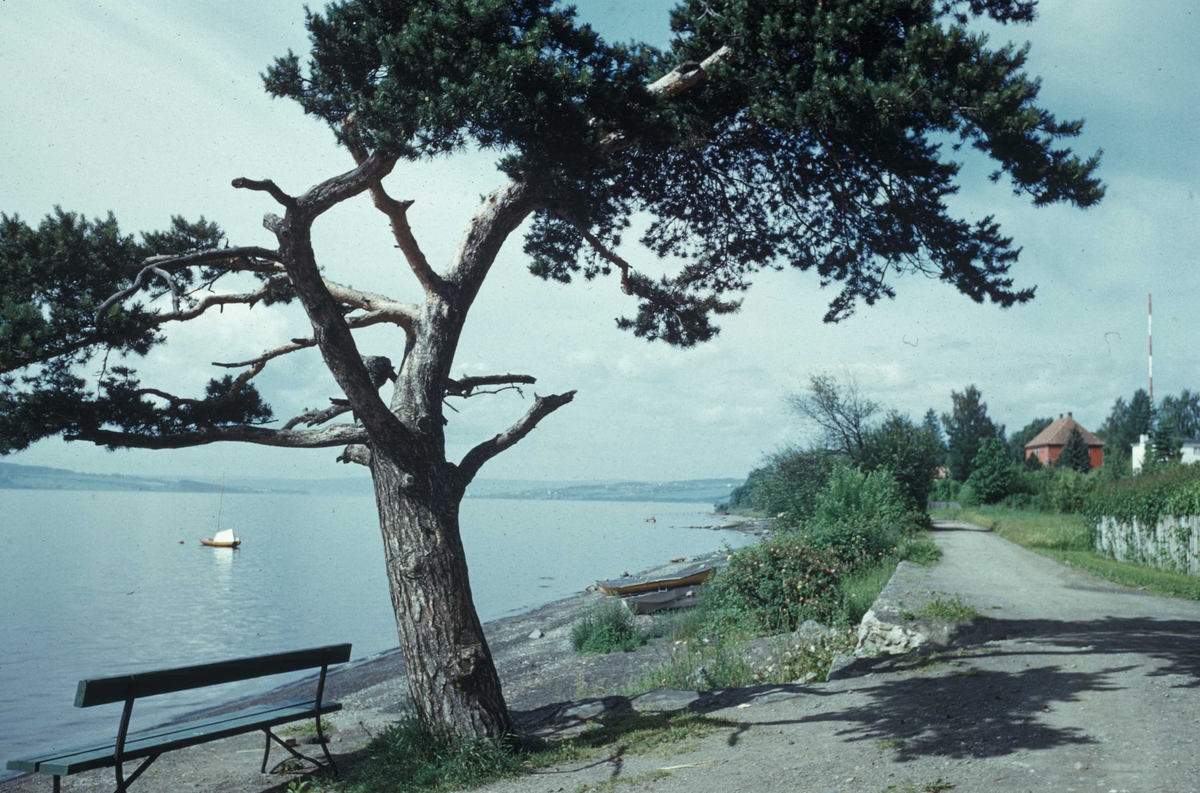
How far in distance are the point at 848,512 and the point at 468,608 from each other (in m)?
14.1

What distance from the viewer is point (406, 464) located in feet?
24.1

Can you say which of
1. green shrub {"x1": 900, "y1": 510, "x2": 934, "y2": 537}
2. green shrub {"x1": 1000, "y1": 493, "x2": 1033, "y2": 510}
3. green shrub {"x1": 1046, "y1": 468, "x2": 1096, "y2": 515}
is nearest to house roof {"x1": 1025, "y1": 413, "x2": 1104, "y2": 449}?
green shrub {"x1": 1000, "y1": 493, "x2": 1033, "y2": 510}

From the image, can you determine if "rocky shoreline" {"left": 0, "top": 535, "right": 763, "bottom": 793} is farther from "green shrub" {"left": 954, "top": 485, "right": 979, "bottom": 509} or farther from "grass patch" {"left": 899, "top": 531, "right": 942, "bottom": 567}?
"green shrub" {"left": 954, "top": 485, "right": 979, "bottom": 509}

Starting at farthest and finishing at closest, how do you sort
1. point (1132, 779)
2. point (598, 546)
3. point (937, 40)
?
point (598, 546) → point (937, 40) → point (1132, 779)

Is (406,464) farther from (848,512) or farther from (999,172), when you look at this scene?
(848,512)

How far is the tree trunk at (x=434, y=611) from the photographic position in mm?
7117

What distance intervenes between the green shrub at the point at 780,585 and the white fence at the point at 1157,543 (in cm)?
827

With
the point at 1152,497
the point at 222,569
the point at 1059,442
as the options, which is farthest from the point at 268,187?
the point at 1059,442

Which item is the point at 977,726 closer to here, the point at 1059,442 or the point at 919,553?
the point at 919,553

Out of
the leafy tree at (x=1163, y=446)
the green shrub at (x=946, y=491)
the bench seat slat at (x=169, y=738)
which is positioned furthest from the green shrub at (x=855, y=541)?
the green shrub at (x=946, y=491)

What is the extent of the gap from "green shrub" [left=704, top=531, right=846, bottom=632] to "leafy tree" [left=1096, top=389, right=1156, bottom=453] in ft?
296

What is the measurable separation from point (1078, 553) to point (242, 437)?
22397 mm

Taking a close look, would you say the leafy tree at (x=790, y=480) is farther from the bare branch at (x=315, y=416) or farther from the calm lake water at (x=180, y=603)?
the bare branch at (x=315, y=416)

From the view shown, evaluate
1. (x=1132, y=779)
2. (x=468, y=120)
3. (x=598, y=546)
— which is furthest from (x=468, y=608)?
(x=598, y=546)
